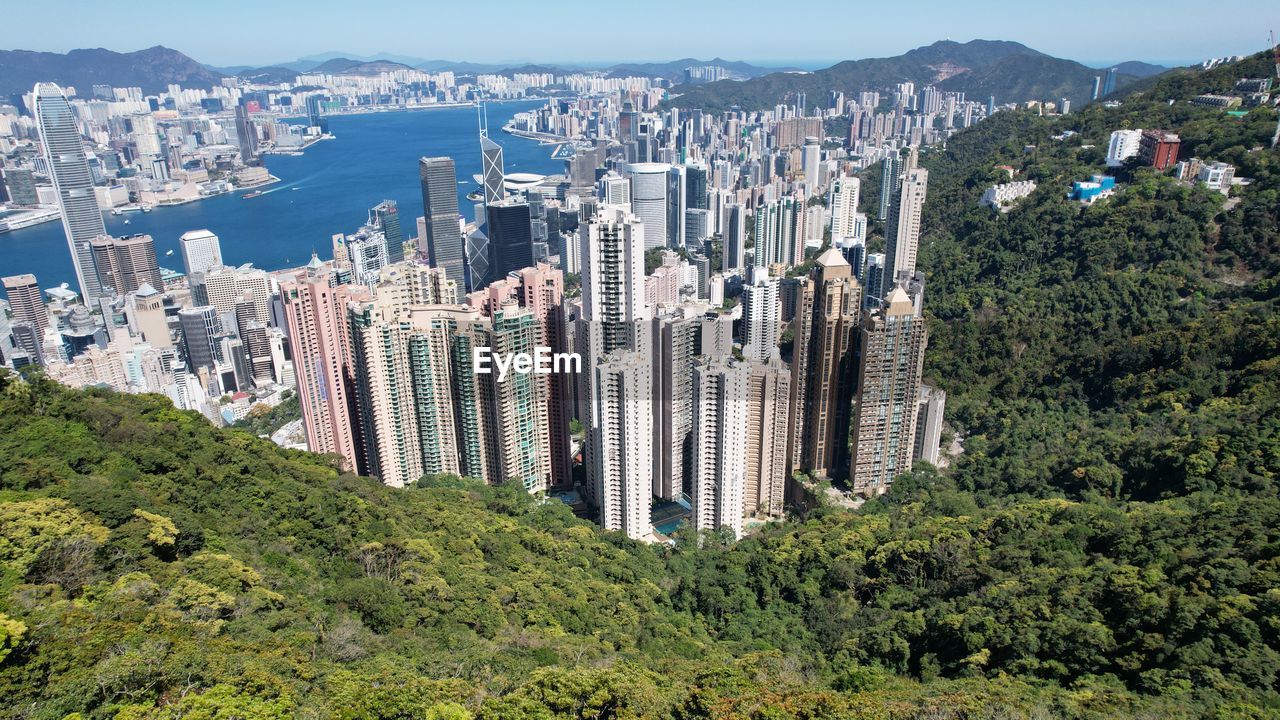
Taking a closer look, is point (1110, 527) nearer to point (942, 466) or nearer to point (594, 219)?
point (942, 466)

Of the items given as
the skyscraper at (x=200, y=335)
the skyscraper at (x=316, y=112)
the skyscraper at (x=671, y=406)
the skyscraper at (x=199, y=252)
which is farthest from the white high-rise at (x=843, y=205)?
the skyscraper at (x=316, y=112)

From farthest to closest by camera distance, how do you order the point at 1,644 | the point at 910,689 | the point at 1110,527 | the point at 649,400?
the point at 649,400 → the point at 1110,527 → the point at 910,689 → the point at 1,644

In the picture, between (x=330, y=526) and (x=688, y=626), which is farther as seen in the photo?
(x=688, y=626)

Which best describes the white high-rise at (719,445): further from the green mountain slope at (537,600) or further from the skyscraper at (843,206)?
the skyscraper at (843,206)

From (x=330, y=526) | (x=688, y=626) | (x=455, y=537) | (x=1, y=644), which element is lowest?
(x=688, y=626)

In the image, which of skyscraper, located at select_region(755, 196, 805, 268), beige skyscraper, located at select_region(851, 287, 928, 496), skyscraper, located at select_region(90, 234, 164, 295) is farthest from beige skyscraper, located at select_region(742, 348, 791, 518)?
skyscraper, located at select_region(90, 234, 164, 295)

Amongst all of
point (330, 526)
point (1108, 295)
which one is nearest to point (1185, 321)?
point (1108, 295)
